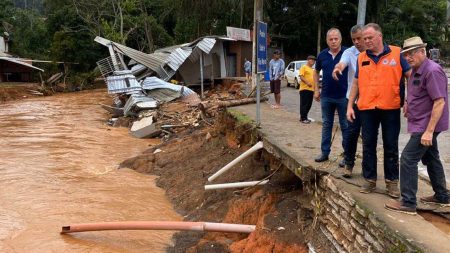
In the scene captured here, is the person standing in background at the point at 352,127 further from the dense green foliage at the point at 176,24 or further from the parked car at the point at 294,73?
the dense green foliage at the point at 176,24

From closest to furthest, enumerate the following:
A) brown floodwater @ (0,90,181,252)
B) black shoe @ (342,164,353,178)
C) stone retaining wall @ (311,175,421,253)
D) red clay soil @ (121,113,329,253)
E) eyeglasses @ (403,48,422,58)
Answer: stone retaining wall @ (311,175,421,253) → eyeglasses @ (403,48,422,58) → black shoe @ (342,164,353,178) → red clay soil @ (121,113,329,253) → brown floodwater @ (0,90,181,252)

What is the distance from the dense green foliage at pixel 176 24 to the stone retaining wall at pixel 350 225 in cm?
2469

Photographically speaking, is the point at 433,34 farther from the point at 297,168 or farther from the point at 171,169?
the point at 297,168

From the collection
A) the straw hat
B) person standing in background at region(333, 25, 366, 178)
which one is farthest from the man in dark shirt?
the straw hat

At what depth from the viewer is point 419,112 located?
13.1 feet

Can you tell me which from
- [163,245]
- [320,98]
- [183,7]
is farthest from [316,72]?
[183,7]

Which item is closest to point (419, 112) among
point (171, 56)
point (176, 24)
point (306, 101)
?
point (306, 101)

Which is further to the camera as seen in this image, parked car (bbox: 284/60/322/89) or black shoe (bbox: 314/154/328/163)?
parked car (bbox: 284/60/322/89)

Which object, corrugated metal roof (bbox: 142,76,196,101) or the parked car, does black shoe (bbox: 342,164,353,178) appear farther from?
corrugated metal roof (bbox: 142,76,196,101)

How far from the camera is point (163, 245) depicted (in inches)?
279

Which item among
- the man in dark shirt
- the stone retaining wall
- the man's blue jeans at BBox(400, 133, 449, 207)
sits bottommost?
the stone retaining wall

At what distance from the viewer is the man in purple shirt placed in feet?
12.6

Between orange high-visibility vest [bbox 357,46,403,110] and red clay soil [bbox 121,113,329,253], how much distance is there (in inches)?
66.6

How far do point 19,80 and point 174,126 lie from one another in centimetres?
3044
